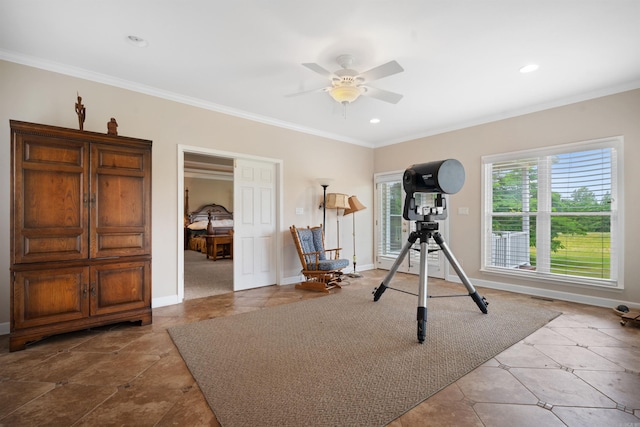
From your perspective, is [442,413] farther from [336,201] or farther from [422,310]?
[336,201]

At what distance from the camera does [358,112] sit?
4.26 meters

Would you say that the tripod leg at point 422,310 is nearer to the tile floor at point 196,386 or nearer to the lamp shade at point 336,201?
the tile floor at point 196,386

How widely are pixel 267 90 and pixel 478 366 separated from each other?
3.44 meters

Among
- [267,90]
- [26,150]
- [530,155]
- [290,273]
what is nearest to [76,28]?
[26,150]

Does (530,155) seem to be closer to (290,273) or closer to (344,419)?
(290,273)

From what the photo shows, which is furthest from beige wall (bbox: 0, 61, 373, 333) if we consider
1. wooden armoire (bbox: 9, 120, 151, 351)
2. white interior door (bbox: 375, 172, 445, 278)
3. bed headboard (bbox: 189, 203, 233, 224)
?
bed headboard (bbox: 189, 203, 233, 224)

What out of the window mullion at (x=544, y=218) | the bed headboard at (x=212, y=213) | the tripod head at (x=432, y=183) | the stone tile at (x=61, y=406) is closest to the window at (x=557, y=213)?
the window mullion at (x=544, y=218)

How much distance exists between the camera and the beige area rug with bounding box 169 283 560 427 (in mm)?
1643

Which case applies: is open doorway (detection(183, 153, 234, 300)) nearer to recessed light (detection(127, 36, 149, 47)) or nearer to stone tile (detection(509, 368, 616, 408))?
recessed light (detection(127, 36, 149, 47))

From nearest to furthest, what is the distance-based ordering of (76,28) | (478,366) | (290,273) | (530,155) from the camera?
(478,366), (76,28), (530,155), (290,273)

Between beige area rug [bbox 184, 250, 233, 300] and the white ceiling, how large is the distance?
103 inches

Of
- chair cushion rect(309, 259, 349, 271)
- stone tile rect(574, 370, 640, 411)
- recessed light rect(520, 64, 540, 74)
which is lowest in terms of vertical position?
stone tile rect(574, 370, 640, 411)

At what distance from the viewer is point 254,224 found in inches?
177

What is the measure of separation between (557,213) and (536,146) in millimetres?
950
